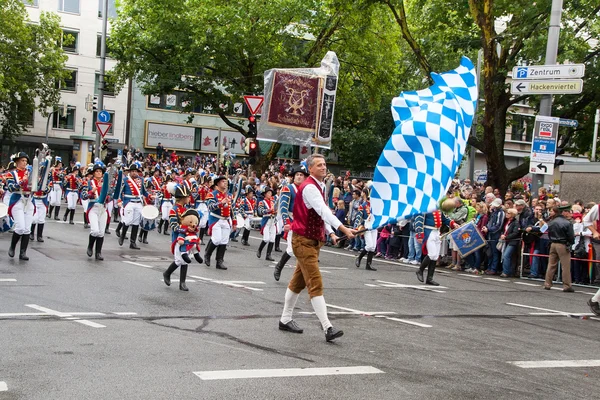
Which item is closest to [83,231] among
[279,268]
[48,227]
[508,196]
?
[48,227]

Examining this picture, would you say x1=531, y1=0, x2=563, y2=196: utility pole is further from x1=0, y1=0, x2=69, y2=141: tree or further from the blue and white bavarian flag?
x1=0, y1=0, x2=69, y2=141: tree

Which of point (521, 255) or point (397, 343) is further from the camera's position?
point (521, 255)

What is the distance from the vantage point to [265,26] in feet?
113

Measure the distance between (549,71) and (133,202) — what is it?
981 centimetres

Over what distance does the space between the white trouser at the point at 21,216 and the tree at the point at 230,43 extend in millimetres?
20164

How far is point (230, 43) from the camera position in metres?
34.0

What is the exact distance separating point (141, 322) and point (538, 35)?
1638 cm

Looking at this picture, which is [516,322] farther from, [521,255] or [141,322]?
[521,255]

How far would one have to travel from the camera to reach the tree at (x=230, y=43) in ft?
112

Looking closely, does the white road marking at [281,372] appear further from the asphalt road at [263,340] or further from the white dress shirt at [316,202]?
the white dress shirt at [316,202]

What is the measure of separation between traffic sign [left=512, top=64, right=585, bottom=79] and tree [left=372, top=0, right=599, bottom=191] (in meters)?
4.34

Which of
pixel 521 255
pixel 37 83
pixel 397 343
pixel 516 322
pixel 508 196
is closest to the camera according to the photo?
pixel 397 343

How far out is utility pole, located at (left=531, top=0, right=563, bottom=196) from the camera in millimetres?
16875

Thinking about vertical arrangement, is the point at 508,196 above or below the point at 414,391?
above
